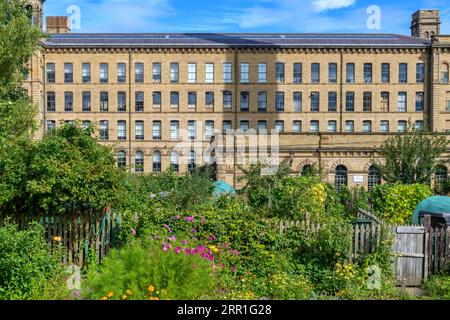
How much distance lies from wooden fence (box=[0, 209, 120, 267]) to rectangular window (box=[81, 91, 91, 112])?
43674mm

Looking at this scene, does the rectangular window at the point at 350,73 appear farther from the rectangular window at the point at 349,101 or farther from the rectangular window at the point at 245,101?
the rectangular window at the point at 245,101

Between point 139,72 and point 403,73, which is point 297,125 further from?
point 139,72

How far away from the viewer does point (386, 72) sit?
2192 inches

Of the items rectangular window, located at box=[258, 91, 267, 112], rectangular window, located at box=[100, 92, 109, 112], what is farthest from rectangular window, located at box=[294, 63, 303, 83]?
rectangular window, located at box=[100, 92, 109, 112]

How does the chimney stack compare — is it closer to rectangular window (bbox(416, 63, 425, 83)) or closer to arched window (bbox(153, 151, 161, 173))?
arched window (bbox(153, 151, 161, 173))

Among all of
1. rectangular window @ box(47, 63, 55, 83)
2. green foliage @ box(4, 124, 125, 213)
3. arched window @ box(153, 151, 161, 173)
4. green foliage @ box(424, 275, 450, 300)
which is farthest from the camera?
rectangular window @ box(47, 63, 55, 83)

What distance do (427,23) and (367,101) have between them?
55.7 feet

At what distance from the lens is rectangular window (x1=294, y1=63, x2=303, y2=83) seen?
55.6 m

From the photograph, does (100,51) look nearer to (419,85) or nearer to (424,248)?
(419,85)

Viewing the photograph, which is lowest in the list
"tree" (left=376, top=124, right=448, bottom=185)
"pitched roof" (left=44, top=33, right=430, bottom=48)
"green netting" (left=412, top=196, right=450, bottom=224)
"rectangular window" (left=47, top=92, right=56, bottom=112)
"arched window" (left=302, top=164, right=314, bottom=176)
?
"green netting" (left=412, top=196, right=450, bottom=224)

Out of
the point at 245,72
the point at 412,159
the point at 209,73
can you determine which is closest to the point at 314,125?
the point at 245,72

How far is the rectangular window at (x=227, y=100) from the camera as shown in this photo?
5534 centimetres

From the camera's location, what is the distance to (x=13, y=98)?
1079 inches

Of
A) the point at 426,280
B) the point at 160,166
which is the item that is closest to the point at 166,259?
the point at 426,280
